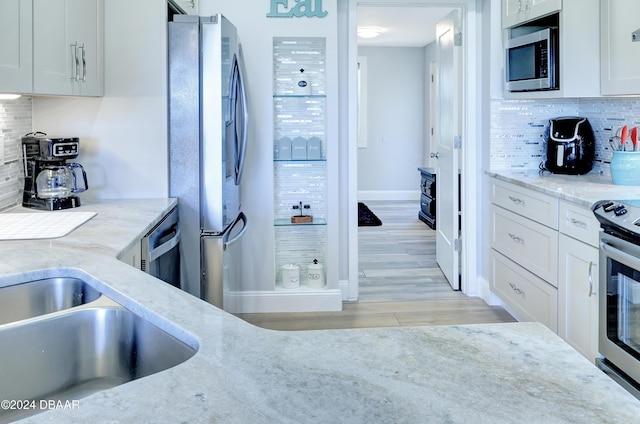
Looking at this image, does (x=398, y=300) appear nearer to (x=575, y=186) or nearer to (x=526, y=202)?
(x=526, y=202)

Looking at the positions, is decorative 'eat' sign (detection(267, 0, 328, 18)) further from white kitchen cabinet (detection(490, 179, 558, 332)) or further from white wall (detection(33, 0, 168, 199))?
white kitchen cabinet (detection(490, 179, 558, 332))

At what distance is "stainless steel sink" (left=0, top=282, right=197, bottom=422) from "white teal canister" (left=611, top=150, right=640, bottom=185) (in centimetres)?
259

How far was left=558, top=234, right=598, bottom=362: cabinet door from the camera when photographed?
2.46 meters

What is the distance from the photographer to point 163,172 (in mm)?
2889

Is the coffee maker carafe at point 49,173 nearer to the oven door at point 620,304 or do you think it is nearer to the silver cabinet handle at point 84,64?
the silver cabinet handle at point 84,64

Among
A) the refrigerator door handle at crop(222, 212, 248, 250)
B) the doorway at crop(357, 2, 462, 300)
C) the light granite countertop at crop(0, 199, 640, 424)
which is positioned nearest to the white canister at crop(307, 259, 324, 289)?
the refrigerator door handle at crop(222, 212, 248, 250)

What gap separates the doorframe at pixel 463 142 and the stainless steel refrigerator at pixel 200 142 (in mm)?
1037

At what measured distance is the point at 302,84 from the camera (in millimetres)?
3670

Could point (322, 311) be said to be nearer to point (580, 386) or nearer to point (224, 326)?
point (224, 326)

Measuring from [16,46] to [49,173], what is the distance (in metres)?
0.71

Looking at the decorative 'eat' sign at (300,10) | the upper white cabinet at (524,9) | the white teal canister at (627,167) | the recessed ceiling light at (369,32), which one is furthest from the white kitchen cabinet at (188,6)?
the recessed ceiling light at (369,32)

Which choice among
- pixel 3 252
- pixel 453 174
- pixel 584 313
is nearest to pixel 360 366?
pixel 3 252

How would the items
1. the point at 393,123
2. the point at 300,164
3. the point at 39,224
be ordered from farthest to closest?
the point at 393,123 → the point at 300,164 → the point at 39,224

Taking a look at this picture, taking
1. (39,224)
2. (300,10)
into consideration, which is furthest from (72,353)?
(300,10)
